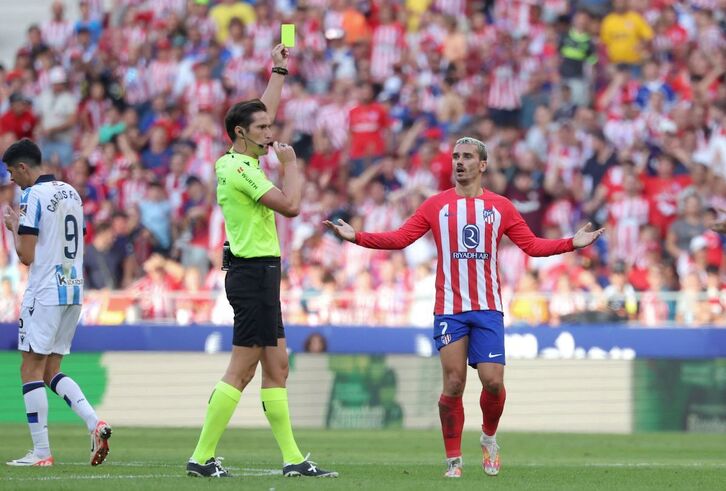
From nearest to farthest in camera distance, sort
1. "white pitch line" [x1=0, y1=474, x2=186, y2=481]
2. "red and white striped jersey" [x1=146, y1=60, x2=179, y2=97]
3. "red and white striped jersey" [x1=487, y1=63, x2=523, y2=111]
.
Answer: "white pitch line" [x1=0, y1=474, x2=186, y2=481], "red and white striped jersey" [x1=487, y1=63, x2=523, y2=111], "red and white striped jersey" [x1=146, y1=60, x2=179, y2=97]

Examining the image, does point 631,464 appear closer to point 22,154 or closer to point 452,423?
point 452,423

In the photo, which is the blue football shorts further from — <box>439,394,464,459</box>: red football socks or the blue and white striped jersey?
the blue and white striped jersey

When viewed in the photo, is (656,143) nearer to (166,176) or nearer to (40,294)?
(166,176)

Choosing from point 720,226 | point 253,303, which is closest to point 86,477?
point 253,303

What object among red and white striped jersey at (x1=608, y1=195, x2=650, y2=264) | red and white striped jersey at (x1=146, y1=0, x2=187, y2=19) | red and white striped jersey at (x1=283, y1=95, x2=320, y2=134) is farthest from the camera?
red and white striped jersey at (x1=146, y1=0, x2=187, y2=19)

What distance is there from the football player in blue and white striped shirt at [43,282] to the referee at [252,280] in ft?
5.27

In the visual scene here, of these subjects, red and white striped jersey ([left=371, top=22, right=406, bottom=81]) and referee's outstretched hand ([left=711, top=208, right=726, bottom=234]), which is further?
red and white striped jersey ([left=371, top=22, right=406, bottom=81])

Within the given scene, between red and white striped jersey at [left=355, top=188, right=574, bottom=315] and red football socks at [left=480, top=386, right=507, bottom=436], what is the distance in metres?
0.62

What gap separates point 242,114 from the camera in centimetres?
1027

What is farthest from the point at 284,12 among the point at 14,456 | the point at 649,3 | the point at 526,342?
the point at 14,456

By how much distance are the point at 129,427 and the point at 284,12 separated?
11.2m

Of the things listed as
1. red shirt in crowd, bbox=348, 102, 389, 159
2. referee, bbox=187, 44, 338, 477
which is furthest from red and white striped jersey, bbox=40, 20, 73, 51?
referee, bbox=187, 44, 338, 477

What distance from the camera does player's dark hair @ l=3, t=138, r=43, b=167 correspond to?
37.6 ft

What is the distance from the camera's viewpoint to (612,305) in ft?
64.0
